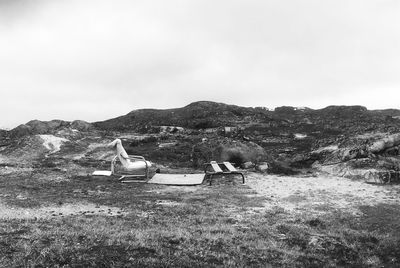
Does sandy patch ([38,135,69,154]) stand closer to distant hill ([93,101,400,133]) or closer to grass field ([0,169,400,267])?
grass field ([0,169,400,267])

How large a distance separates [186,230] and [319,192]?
5.79 m

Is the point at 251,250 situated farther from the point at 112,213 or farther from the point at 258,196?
the point at 258,196

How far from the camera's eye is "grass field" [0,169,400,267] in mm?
5773

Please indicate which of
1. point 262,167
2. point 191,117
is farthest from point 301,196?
point 191,117

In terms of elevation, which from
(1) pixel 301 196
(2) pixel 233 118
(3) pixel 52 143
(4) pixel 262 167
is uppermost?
(2) pixel 233 118

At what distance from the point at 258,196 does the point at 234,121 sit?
1593 inches

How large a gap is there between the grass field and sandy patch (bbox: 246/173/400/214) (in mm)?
140

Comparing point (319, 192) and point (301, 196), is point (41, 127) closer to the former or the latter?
point (319, 192)

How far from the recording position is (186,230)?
23.7ft

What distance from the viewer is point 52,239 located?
6246 millimetres

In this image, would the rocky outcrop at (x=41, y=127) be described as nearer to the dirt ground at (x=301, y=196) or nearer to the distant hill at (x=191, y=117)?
the distant hill at (x=191, y=117)

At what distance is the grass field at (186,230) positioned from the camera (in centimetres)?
577

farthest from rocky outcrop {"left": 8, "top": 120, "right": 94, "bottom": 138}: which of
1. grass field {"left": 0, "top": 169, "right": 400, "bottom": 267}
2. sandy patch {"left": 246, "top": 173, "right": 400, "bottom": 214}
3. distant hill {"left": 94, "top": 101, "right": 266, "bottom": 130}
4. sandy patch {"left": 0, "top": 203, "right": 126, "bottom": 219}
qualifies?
sandy patch {"left": 0, "top": 203, "right": 126, "bottom": 219}

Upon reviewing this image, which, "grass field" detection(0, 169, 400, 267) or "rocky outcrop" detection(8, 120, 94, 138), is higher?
"rocky outcrop" detection(8, 120, 94, 138)
